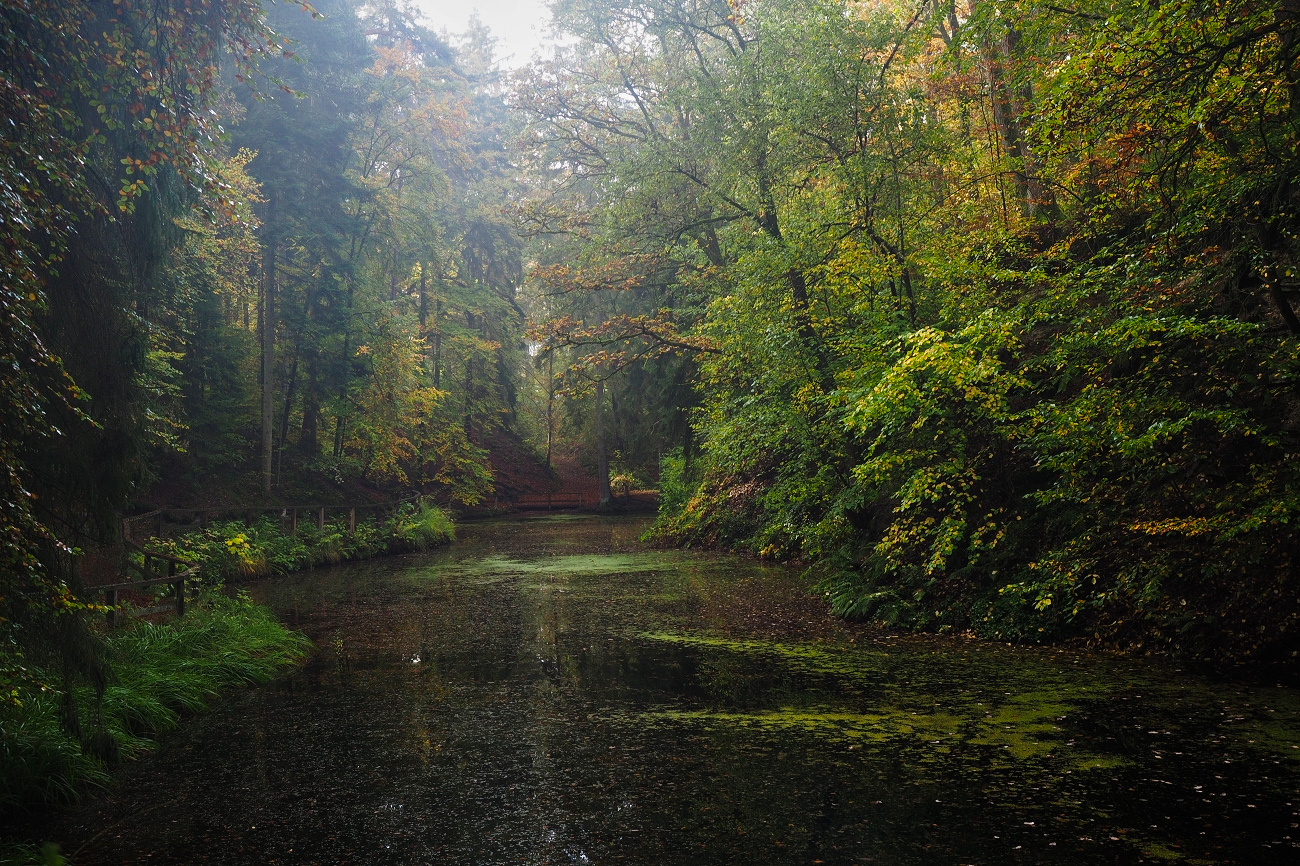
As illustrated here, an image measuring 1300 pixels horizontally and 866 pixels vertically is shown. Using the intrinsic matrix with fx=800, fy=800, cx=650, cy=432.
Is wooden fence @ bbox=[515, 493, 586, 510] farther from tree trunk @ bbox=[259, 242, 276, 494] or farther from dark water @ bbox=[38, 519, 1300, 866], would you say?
dark water @ bbox=[38, 519, 1300, 866]

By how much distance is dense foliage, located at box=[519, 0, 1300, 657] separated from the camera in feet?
19.9

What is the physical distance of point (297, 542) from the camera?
1678cm

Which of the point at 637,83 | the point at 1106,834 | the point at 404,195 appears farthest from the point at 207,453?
the point at 1106,834

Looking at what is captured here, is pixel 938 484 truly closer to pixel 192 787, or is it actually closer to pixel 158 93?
pixel 192 787

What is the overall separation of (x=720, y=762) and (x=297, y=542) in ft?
46.6

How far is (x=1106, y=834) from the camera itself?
366 cm

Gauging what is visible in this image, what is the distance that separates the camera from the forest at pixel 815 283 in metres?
5.48

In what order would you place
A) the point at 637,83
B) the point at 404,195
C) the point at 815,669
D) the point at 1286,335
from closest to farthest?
the point at 1286,335 < the point at 815,669 < the point at 637,83 < the point at 404,195

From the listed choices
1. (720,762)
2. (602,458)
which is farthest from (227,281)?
(602,458)

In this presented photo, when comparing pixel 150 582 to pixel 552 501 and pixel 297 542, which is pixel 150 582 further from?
pixel 552 501

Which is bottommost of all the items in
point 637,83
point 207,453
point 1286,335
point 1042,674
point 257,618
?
point 1042,674

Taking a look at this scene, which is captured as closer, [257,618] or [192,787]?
[192,787]

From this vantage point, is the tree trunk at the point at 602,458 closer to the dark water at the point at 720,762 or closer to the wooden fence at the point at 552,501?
the wooden fence at the point at 552,501

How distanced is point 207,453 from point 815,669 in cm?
1765
